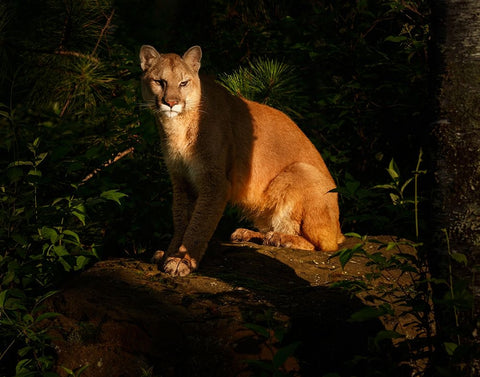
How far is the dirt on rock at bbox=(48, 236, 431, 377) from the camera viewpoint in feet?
9.12

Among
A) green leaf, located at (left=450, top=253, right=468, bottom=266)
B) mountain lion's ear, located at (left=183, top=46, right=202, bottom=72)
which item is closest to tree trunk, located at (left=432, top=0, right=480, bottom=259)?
green leaf, located at (left=450, top=253, right=468, bottom=266)

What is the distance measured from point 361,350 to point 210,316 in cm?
89

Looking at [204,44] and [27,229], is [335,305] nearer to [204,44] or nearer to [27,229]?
[27,229]

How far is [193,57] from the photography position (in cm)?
471

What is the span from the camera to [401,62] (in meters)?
5.11

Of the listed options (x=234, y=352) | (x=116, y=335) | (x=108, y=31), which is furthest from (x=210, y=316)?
(x=108, y=31)

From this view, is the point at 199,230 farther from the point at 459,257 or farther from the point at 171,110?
the point at 459,257

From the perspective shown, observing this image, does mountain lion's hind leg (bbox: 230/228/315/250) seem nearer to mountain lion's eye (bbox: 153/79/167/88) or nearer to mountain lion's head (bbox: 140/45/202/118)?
mountain lion's head (bbox: 140/45/202/118)

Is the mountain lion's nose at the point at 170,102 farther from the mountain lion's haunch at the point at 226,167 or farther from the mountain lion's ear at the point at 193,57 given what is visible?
the mountain lion's ear at the point at 193,57

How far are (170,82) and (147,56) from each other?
431 mm

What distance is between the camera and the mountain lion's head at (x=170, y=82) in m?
4.35

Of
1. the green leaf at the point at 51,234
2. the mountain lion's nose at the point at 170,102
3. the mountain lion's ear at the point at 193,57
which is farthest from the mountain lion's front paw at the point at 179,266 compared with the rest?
the mountain lion's ear at the point at 193,57

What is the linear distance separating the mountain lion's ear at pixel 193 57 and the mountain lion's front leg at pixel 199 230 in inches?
43.8

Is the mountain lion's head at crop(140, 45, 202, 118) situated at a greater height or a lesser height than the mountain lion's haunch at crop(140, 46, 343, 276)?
greater
